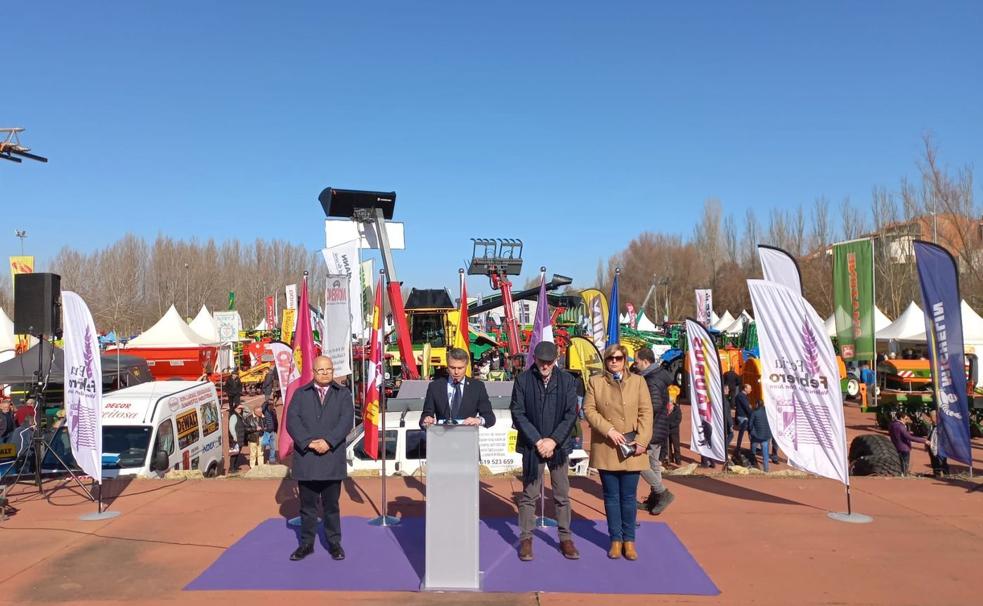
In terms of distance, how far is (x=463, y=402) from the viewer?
6.11 meters

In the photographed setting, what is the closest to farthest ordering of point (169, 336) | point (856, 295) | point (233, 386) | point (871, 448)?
point (871, 448) < point (233, 386) < point (856, 295) < point (169, 336)

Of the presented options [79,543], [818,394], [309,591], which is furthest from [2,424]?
[818,394]

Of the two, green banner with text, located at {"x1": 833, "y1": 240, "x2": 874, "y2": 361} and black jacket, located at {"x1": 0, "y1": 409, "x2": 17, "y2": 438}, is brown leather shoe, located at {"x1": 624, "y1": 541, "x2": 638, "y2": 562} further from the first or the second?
green banner with text, located at {"x1": 833, "y1": 240, "x2": 874, "y2": 361}

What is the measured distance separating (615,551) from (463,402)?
176 cm

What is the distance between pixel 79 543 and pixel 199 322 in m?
38.6

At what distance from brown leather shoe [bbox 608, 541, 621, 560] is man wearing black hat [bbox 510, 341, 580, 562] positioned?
27 cm

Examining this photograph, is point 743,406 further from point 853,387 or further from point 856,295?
point 853,387

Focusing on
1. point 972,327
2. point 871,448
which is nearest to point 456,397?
point 871,448

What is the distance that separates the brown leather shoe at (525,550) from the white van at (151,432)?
5.81m

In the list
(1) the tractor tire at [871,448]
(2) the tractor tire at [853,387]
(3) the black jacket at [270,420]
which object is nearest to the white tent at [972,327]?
(2) the tractor tire at [853,387]

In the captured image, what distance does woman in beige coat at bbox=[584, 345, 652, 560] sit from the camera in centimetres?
534

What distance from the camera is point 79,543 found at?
19.8 ft

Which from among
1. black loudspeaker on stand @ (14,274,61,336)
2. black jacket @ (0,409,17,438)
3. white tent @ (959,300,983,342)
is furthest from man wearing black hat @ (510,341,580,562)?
white tent @ (959,300,983,342)

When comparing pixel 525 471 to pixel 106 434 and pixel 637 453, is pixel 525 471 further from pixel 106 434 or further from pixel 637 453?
pixel 106 434
